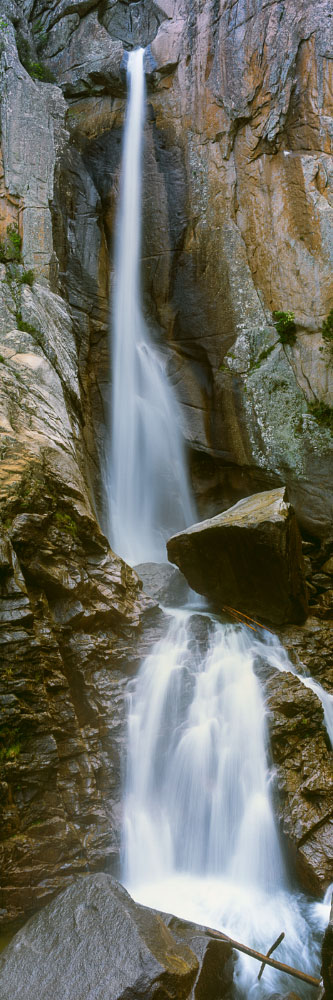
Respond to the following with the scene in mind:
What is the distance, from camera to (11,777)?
5309 millimetres

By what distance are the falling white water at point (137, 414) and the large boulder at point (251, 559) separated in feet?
7.75

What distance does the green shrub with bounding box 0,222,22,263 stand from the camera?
10247mm

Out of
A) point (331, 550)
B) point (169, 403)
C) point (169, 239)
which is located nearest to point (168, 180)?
point (169, 239)

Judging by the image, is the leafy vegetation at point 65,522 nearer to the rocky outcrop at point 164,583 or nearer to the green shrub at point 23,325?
the rocky outcrop at point 164,583

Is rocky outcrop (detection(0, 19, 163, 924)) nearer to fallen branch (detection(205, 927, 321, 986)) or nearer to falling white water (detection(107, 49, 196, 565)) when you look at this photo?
fallen branch (detection(205, 927, 321, 986))

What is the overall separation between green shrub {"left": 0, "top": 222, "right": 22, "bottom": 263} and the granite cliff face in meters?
0.04

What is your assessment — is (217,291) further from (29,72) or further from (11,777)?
(11,777)

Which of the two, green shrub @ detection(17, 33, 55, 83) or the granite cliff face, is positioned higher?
green shrub @ detection(17, 33, 55, 83)

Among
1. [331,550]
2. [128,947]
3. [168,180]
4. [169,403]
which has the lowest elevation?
[128,947]

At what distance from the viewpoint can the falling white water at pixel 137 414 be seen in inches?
445

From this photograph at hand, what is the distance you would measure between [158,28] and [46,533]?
39.8 feet

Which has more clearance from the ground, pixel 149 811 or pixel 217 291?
pixel 217 291

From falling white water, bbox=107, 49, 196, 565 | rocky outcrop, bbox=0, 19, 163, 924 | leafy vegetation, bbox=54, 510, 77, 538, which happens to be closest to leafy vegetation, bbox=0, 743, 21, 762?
rocky outcrop, bbox=0, 19, 163, 924

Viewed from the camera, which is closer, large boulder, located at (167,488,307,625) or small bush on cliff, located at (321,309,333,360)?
large boulder, located at (167,488,307,625)
